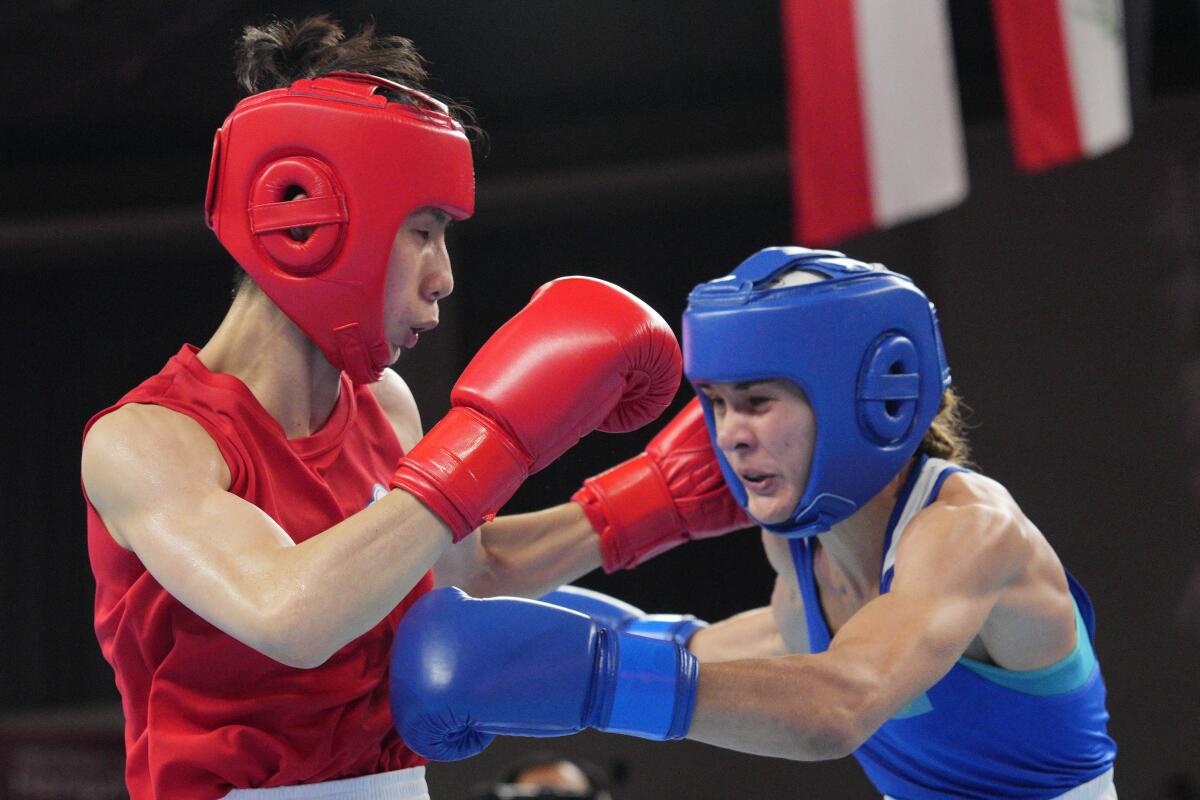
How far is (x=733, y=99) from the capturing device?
7918 millimetres

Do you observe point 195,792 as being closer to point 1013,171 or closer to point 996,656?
Answer: point 996,656

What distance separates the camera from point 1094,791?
224 centimetres

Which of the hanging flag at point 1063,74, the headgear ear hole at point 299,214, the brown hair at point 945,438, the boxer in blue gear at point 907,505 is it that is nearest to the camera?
the headgear ear hole at point 299,214

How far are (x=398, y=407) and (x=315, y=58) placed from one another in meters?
0.65

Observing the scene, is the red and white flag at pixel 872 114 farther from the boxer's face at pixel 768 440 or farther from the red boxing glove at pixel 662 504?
the boxer's face at pixel 768 440

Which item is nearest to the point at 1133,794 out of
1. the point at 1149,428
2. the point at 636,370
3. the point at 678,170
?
the point at 1149,428

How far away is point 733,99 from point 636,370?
6150mm

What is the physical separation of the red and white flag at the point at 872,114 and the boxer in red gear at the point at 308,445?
8.89ft

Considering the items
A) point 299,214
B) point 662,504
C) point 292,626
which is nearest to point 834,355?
point 662,504

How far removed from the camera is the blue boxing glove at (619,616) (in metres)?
2.67

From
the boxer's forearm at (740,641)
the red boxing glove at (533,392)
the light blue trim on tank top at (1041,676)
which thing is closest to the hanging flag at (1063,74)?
the boxer's forearm at (740,641)

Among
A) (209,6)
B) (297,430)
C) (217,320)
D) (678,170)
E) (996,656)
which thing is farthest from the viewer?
(217,320)

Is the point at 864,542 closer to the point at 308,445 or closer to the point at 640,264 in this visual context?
the point at 308,445

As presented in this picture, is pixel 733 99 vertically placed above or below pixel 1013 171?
above
